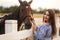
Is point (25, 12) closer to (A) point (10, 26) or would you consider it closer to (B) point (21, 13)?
(B) point (21, 13)

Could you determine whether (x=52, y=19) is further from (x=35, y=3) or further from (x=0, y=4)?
(x=0, y=4)

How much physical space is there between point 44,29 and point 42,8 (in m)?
0.22

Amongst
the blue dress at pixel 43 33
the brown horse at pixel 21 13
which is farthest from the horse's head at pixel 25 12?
the blue dress at pixel 43 33

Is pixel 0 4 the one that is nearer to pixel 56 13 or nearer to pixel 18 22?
pixel 18 22

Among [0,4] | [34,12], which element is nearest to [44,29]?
[34,12]

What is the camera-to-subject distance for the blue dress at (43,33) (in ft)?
5.53

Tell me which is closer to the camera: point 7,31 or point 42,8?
point 7,31

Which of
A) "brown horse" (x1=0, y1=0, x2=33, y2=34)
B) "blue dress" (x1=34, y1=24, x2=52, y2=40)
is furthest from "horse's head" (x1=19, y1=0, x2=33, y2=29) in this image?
"blue dress" (x1=34, y1=24, x2=52, y2=40)

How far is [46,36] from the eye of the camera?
67.3 inches

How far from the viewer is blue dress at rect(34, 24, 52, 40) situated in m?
1.68

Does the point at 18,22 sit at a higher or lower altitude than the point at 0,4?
lower

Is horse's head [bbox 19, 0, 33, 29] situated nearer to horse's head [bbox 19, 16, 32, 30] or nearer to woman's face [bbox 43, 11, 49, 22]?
horse's head [bbox 19, 16, 32, 30]

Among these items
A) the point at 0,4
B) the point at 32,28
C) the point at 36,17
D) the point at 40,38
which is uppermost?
the point at 0,4

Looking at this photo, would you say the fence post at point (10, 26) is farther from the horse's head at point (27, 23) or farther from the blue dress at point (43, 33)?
the blue dress at point (43, 33)
